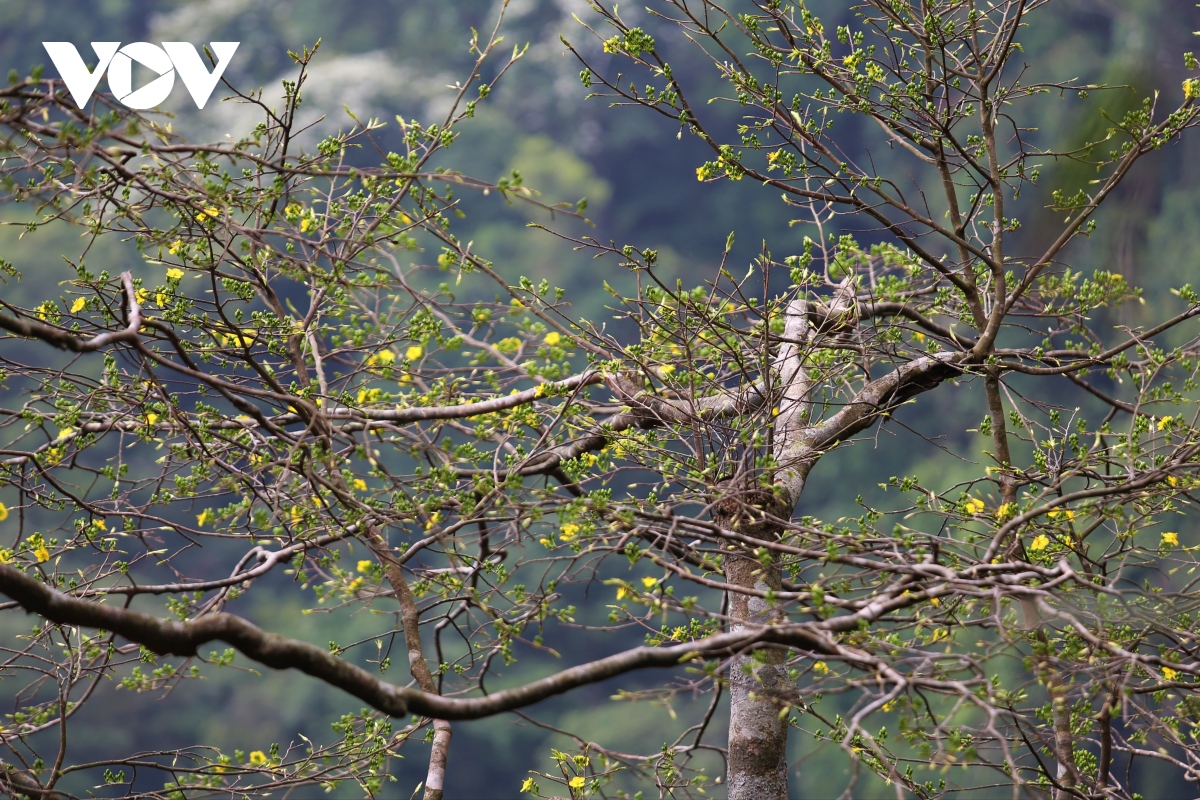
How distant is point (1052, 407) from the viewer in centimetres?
299

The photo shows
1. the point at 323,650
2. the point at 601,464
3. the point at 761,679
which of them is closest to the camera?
the point at 323,650

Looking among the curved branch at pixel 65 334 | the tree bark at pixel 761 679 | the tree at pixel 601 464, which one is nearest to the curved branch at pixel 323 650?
the tree at pixel 601 464

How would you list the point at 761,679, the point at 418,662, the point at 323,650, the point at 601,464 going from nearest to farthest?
the point at 323,650
the point at 601,464
the point at 761,679
the point at 418,662

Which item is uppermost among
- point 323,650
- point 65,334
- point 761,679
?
point 65,334

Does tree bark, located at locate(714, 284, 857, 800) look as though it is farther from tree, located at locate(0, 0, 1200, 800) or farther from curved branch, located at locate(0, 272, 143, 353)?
curved branch, located at locate(0, 272, 143, 353)

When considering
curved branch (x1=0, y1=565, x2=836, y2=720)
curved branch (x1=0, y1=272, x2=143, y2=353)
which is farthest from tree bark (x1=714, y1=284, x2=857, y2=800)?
curved branch (x1=0, y1=272, x2=143, y2=353)

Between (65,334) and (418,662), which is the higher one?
(65,334)

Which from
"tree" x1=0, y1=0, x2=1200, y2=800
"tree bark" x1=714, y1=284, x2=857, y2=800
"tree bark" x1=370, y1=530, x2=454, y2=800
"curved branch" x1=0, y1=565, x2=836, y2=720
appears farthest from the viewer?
"tree bark" x1=370, y1=530, x2=454, y2=800

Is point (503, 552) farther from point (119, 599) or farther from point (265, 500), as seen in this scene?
point (119, 599)

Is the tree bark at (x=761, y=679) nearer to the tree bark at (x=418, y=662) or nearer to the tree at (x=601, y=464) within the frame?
the tree at (x=601, y=464)

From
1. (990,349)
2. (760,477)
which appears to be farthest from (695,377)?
(990,349)

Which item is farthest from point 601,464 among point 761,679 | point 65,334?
point 65,334

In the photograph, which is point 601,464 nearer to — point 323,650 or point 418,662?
point 323,650

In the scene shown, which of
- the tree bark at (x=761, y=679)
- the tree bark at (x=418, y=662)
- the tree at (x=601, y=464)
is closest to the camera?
the tree at (x=601, y=464)
